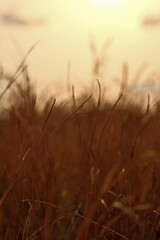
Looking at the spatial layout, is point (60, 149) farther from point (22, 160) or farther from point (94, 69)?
point (22, 160)

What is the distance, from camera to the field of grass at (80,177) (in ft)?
2.89

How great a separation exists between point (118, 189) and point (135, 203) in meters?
0.12

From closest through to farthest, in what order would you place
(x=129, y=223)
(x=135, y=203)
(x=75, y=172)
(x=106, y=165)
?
(x=129, y=223) → (x=135, y=203) → (x=106, y=165) → (x=75, y=172)

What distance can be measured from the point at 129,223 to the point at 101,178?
468mm

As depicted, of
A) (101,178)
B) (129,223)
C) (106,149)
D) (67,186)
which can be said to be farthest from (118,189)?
(67,186)

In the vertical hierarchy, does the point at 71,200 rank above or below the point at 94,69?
below

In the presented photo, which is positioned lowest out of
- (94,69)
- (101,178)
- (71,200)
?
(71,200)

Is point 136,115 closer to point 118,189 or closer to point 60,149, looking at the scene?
point 60,149

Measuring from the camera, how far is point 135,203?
4.11 ft

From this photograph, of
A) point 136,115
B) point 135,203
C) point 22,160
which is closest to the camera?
point 22,160

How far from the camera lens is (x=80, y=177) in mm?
1664

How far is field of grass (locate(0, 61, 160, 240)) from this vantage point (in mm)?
881

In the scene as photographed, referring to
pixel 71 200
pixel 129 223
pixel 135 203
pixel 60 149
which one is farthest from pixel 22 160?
pixel 60 149

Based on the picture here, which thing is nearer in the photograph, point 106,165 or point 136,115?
point 106,165
